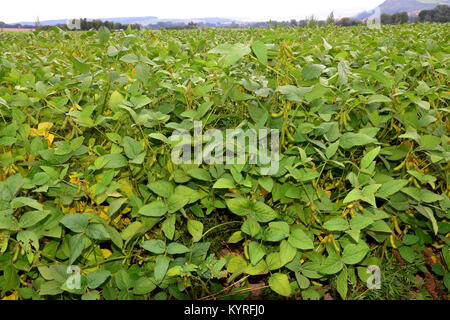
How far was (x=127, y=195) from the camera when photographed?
5.05 feet

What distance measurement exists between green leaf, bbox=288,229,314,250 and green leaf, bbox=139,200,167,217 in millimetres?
536

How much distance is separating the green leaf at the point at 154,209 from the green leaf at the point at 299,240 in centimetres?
54

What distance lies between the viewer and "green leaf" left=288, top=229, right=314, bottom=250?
54.3 inches

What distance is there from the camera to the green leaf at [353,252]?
1.40 m

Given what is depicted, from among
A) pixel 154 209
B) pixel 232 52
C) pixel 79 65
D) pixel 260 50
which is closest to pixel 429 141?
pixel 260 50

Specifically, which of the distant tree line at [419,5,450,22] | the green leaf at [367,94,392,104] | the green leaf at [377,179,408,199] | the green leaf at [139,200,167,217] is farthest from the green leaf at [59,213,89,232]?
the distant tree line at [419,5,450,22]

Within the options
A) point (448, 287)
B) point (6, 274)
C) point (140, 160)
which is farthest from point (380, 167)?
point (6, 274)

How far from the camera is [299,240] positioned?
140 centimetres

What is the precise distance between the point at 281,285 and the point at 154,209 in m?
0.62

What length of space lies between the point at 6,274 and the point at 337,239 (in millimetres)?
1408

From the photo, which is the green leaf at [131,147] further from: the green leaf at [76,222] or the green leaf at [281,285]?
the green leaf at [281,285]

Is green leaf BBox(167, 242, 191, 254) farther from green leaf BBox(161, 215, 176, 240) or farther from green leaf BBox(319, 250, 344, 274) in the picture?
green leaf BBox(319, 250, 344, 274)

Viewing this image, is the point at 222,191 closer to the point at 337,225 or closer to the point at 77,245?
the point at 337,225

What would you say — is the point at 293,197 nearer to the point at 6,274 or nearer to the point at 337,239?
the point at 337,239
